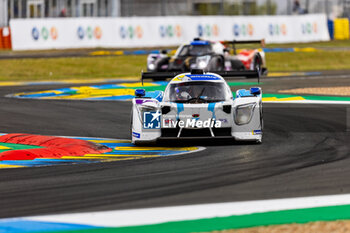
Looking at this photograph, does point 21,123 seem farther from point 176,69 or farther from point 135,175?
point 176,69

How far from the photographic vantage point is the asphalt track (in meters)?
8.45

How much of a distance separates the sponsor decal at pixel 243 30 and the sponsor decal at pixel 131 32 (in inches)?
199

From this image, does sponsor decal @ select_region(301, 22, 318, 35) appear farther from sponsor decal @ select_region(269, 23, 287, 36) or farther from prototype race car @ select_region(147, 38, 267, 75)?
prototype race car @ select_region(147, 38, 267, 75)

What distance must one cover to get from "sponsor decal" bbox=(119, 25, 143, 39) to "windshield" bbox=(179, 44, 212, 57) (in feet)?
48.9

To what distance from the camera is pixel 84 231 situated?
24.1 feet

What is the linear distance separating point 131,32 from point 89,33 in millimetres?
2133

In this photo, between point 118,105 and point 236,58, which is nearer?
point 118,105

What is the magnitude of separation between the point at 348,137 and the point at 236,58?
43.4ft

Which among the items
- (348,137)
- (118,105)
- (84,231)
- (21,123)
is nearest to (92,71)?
(118,105)

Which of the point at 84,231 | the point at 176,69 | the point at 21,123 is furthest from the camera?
the point at 176,69

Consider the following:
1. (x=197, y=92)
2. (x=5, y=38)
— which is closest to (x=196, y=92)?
(x=197, y=92)

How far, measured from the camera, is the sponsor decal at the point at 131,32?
40862 millimetres

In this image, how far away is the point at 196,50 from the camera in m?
26.0

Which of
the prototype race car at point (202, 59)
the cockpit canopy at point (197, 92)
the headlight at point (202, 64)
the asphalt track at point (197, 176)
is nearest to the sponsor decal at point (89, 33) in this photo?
the prototype race car at point (202, 59)
